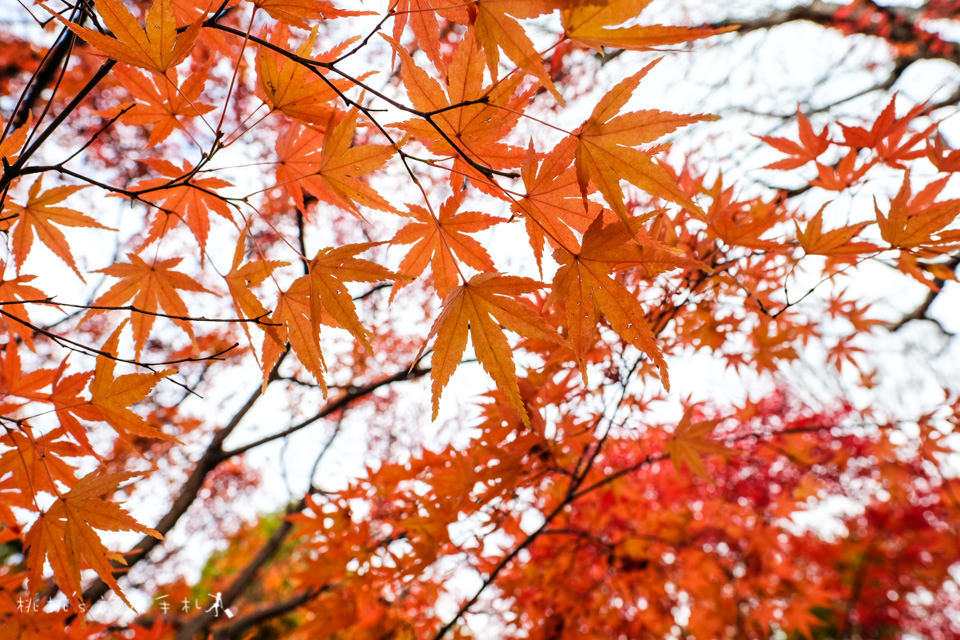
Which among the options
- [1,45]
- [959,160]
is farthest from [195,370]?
[959,160]

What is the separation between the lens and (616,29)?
2.06ft

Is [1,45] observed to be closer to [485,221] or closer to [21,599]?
[21,599]

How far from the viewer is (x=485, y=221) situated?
978 mm

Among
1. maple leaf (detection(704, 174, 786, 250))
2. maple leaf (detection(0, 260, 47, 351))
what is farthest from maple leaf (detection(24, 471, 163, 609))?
maple leaf (detection(704, 174, 786, 250))

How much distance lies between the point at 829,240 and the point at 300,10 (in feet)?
3.78

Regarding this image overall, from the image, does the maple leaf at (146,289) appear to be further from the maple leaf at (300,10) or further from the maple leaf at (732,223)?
the maple leaf at (732,223)

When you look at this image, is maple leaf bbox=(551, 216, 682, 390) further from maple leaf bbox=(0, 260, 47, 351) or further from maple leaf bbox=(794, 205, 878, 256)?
maple leaf bbox=(0, 260, 47, 351)

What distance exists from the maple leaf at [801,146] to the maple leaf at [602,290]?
0.84m

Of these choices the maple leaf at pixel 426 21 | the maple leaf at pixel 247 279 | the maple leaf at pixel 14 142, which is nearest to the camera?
the maple leaf at pixel 426 21

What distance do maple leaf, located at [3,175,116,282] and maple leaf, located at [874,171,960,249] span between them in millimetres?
1612

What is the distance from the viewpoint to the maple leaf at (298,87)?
839 mm

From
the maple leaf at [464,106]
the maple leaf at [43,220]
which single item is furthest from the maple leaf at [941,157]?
the maple leaf at [43,220]

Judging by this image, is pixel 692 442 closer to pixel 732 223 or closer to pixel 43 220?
pixel 732 223

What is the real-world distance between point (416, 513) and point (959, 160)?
1.90m
